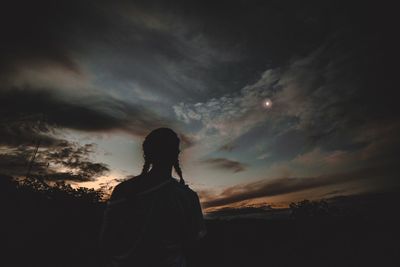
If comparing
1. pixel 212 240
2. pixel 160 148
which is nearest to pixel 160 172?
pixel 160 148

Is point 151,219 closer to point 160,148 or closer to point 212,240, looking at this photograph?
point 160,148

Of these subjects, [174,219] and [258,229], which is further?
[258,229]

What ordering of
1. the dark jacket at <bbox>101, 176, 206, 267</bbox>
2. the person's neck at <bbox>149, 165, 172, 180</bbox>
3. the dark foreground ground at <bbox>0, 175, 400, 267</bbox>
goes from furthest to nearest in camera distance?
the dark foreground ground at <bbox>0, 175, 400, 267</bbox> < the person's neck at <bbox>149, 165, 172, 180</bbox> < the dark jacket at <bbox>101, 176, 206, 267</bbox>

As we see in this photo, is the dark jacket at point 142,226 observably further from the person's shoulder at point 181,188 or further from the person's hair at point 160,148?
the person's hair at point 160,148

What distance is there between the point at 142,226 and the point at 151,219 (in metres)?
0.09

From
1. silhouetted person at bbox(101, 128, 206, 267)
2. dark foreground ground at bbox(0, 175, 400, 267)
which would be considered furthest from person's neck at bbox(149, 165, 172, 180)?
dark foreground ground at bbox(0, 175, 400, 267)

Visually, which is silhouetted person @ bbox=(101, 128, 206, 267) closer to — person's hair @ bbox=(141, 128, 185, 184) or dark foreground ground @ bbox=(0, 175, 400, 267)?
person's hair @ bbox=(141, 128, 185, 184)

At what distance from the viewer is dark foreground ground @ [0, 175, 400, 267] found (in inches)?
1259

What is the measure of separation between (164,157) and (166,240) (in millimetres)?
758

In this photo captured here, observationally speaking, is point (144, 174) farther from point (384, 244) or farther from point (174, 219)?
point (384, 244)

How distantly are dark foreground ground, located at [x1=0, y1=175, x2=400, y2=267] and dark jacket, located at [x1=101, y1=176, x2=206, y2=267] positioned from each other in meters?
15.0

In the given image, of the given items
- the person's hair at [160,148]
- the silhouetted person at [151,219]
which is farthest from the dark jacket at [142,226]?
the person's hair at [160,148]

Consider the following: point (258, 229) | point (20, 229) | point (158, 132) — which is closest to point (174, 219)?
point (158, 132)

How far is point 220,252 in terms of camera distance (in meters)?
52.2
